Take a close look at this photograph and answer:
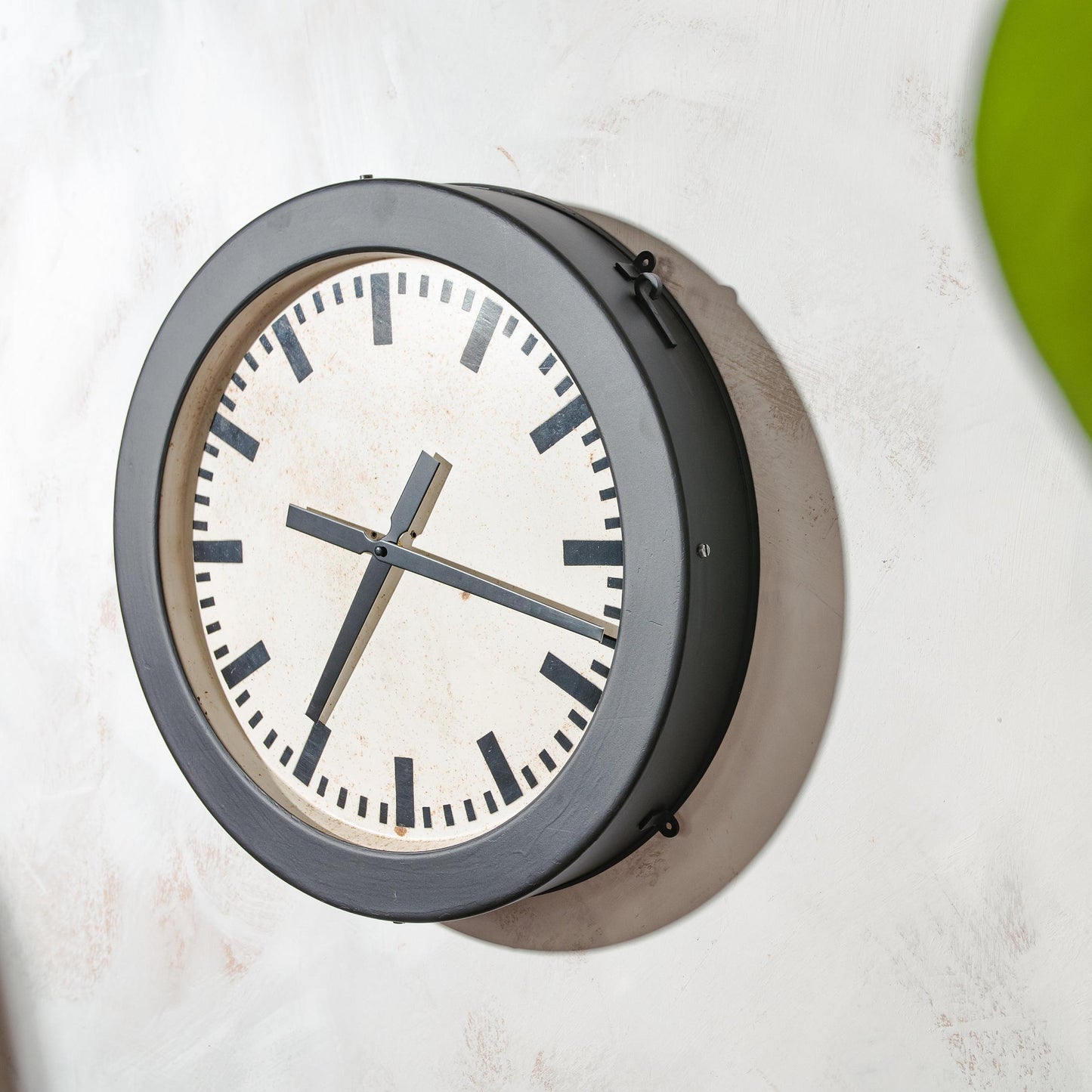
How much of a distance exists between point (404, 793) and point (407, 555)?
0.62 ft

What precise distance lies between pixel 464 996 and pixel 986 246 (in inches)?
28.6

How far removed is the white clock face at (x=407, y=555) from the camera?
2.20ft

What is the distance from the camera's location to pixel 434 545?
729mm

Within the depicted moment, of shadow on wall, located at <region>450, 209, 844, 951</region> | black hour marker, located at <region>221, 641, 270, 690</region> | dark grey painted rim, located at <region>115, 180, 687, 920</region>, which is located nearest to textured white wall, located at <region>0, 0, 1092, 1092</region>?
shadow on wall, located at <region>450, 209, 844, 951</region>

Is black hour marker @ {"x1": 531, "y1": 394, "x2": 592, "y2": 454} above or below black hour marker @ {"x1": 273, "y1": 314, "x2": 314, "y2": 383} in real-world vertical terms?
below

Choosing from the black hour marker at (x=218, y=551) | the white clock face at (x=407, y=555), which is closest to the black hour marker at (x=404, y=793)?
the white clock face at (x=407, y=555)

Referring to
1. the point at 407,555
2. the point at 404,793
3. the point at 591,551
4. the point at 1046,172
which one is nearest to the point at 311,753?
the point at 404,793

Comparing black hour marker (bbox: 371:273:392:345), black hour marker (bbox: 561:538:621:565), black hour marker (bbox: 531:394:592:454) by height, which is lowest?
black hour marker (bbox: 561:538:621:565)

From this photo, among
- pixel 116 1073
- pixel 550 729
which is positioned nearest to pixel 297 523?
pixel 550 729

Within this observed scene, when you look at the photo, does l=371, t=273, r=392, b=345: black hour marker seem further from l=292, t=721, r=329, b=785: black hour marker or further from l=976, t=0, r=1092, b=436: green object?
l=976, t=0, r=1092, b=436: green object

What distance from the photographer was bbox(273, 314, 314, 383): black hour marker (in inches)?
30.7

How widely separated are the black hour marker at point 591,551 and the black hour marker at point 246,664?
0.30m

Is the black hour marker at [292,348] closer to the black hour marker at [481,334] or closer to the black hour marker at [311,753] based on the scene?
the black hour marker at [481,334]

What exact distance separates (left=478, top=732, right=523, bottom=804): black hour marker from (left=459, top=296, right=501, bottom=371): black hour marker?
27 cm
